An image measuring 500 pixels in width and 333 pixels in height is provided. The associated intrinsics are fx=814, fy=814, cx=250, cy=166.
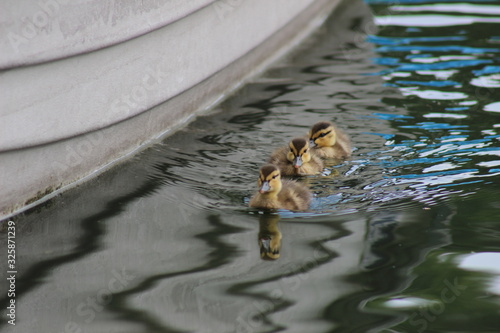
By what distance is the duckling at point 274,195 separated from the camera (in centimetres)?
508

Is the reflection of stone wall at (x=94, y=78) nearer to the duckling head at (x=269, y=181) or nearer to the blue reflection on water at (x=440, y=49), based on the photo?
the duckling head at (x=269, y=181)

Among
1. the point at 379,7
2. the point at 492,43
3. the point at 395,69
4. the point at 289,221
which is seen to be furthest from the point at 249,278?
the point at 379,7

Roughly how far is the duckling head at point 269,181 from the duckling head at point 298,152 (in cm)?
41

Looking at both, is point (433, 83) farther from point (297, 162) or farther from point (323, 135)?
point (297, 162)

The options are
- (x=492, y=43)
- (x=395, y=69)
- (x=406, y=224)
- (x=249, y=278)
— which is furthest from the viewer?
(x=492, y=43)

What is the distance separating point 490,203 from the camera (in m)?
4.97

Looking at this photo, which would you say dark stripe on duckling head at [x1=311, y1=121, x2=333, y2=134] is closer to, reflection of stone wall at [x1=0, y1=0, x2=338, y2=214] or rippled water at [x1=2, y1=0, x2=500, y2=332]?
rippled water at [x1=2, y1=0, x2=500, y2=332]

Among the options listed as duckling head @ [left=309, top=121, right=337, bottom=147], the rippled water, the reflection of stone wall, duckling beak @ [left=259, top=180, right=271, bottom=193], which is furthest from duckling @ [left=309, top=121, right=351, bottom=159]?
Answer: the reflection of stone wall

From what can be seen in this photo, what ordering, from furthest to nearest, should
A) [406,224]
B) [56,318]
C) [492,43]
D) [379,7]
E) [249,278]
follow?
[379,7] < [492,43] < [406,224] < [249,278] < [56,318]

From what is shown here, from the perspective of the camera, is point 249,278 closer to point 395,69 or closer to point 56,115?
point 56,115

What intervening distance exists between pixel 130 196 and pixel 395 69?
144 inches

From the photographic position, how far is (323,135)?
19.7ft

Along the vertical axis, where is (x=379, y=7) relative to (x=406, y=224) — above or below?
above

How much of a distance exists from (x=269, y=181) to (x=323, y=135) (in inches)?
40.8
